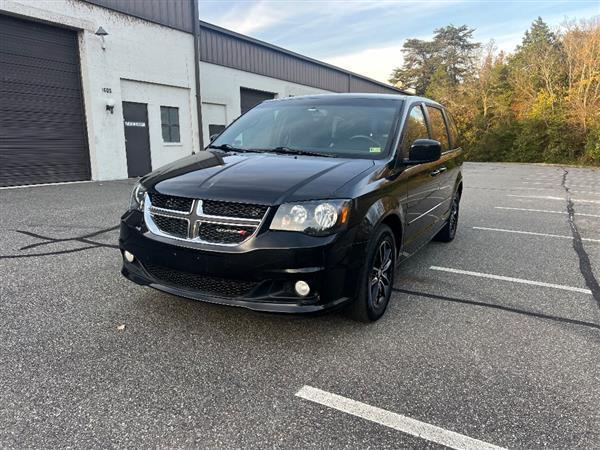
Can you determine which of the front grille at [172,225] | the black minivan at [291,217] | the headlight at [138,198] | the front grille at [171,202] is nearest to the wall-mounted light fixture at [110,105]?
the black minivan at [291,217]

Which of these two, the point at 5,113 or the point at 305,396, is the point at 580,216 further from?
the point at 5,113

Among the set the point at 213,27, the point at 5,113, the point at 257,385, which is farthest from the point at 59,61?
the point at 257,385

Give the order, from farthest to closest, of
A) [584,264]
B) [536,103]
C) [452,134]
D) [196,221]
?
[536,103], [452,134], [584,264], [196,221]

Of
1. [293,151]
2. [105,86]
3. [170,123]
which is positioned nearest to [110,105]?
[105,86]

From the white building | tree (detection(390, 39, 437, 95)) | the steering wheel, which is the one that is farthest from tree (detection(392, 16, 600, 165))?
the steering wheel

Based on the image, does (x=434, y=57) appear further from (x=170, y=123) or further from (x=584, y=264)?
(x=584, y=264)

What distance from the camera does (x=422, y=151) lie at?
379 cm

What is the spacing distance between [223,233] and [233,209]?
0.17 metres

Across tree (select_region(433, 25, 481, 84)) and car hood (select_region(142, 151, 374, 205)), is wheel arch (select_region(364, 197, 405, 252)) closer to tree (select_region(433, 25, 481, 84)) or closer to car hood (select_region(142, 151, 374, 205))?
car hood (select_region(142, 151, 374, 205))

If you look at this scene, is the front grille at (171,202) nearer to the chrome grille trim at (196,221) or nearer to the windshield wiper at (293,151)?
the chrome grille trim at (196,221)

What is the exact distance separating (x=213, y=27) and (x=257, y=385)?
705 inches

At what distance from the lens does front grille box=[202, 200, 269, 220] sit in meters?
2.91

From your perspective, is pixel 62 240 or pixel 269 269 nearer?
pixel 269 269

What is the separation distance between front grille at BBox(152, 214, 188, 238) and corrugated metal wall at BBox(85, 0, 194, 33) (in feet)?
40.5
